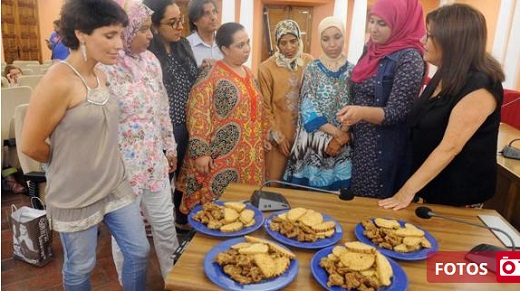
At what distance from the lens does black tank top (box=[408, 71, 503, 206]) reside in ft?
4.28

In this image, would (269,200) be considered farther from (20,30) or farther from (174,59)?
(20,30)

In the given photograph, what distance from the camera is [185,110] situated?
2.03m

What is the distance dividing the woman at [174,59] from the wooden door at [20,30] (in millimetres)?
7295

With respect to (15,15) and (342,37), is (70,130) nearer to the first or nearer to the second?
(342,37)

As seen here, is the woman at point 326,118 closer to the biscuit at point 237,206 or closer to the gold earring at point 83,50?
the biscuit at point 237,206

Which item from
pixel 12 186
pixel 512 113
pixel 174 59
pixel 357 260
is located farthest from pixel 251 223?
pixel 512 113

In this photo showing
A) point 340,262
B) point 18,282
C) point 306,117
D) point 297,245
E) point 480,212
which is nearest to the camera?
point 340,262

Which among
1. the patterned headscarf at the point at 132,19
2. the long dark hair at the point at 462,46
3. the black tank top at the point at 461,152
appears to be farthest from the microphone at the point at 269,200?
the patterned headscarf at the point at 132,19

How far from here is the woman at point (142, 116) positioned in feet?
4.63

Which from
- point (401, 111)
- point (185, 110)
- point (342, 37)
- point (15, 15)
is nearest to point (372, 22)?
point (342, 37)

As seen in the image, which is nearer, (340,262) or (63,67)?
(340,262)

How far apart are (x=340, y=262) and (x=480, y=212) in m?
0.69

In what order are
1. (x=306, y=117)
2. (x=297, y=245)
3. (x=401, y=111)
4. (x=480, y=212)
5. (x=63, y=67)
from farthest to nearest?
(x=306, y=117) < (x=401, y=111) < (x=480, y=212) < (x=63, y=67) < (x=297, y=245)

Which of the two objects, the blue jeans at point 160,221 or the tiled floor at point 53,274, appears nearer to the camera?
the blue jeans at point 160,221
